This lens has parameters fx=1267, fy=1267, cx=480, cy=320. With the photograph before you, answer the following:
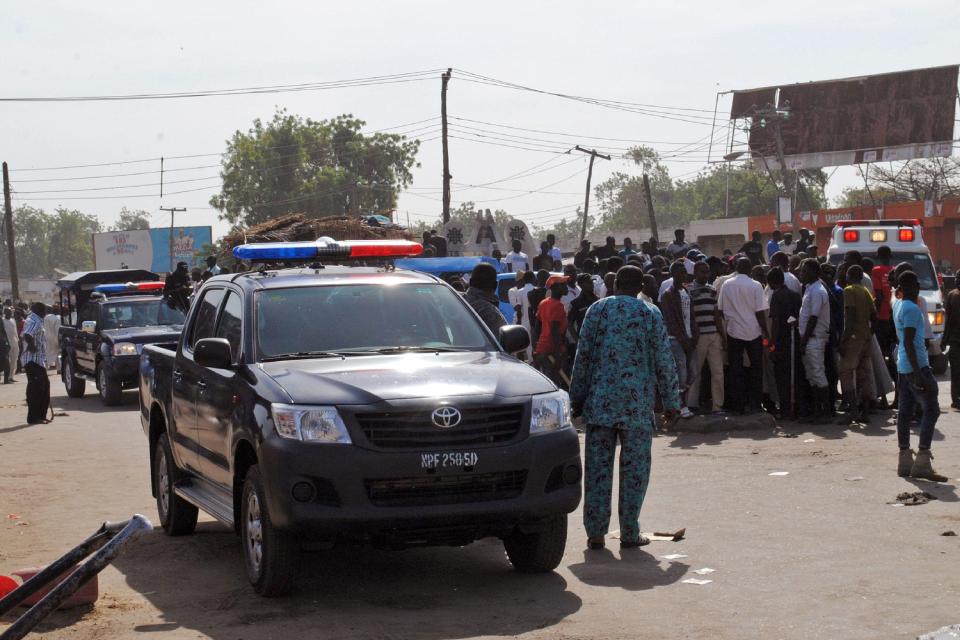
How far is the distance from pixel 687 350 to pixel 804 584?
26.5 ft

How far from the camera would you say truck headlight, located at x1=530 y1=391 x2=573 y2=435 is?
23.6 ft

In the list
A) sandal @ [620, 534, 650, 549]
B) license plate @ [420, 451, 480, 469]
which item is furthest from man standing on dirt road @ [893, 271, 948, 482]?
license plate @ [420, 451, 480, 469]

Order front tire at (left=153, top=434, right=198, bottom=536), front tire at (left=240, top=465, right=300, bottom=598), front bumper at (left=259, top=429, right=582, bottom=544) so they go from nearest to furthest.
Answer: front bumper at (left=259, top=429, right=582, bottom=544), front tire at (left=240, top=465, right=300, bottom=598), front tire at (left=153, top=434, right=198, bottom=536)

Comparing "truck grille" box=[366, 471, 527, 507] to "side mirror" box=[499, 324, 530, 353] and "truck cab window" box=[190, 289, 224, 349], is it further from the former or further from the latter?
"truck cab window" box=[190, 289, 224, 349]

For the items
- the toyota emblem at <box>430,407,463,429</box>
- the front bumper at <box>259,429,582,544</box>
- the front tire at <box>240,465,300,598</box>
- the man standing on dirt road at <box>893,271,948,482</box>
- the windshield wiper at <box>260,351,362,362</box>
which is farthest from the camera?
the man standing on dirt road at <box>893,271,948,482</box>

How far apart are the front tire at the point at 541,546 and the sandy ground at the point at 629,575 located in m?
0.10

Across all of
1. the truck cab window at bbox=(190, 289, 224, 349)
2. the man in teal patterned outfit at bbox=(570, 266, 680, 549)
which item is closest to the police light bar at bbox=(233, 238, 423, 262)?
the truck cab window at bbox=(190, 289, 224, 349)

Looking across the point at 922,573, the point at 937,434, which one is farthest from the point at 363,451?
the point at 937,434

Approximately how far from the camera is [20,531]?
10.0 metres

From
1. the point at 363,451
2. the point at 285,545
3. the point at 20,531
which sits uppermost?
the point at 363,451

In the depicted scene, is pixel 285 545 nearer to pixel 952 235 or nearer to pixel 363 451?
pixel 363 451

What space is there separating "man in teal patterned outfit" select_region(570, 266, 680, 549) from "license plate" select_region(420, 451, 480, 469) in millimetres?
1624

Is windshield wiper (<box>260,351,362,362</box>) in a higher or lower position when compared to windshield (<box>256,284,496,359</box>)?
lower

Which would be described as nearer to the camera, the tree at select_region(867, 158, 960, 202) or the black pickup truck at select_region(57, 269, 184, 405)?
the black pickup truck at select_region(57, 269, 184, 405)
